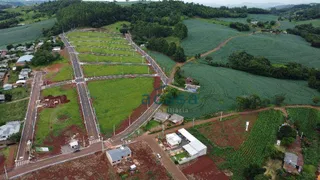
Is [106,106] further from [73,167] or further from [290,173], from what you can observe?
[290,173]

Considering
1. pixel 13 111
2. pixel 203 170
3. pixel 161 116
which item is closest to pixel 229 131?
pixel 203 170

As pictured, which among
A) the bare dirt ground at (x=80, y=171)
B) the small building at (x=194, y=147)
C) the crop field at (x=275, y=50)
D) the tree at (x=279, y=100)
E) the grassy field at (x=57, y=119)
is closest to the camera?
the bare dirt ground at (x=80, y=171)

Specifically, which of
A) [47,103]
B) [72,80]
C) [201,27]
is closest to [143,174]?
[47,103]

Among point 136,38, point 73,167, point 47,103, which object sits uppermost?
point 136,38

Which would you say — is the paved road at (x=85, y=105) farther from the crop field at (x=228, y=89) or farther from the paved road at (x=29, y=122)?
the crop field at (x=228, y=89)

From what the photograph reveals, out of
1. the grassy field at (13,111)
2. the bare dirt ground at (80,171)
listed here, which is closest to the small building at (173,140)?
the bare dirt ground at (80,171)
